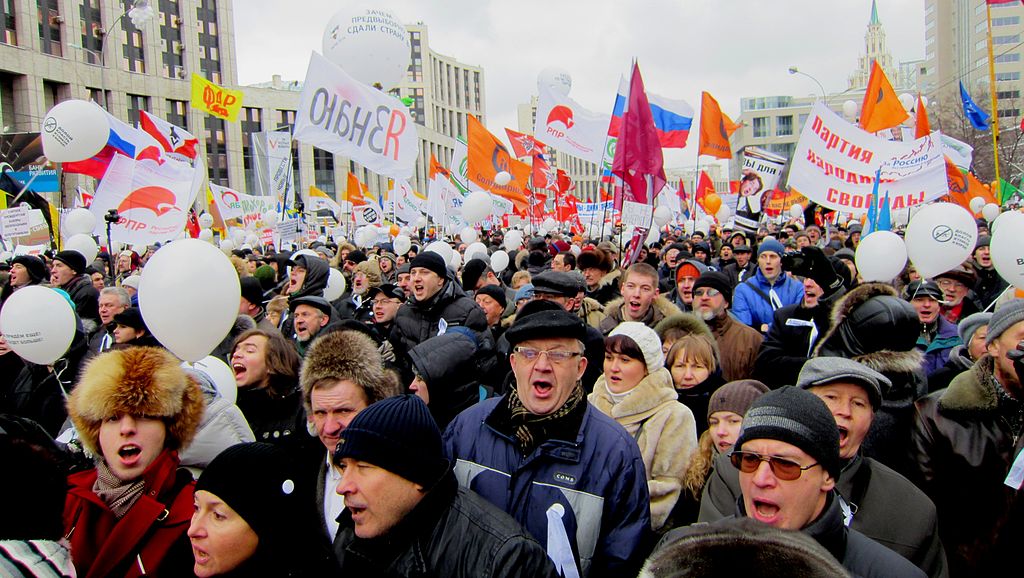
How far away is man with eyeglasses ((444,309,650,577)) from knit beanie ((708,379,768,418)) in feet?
2.28

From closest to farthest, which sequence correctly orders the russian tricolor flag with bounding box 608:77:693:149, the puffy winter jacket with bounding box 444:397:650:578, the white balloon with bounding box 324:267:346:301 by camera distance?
the puffy winter jacket with bounding box 444:397:650:578 → the white balloon with bounding box 324:267:346:301 → the russian tricolor flag with bounding box 608:77:693:149

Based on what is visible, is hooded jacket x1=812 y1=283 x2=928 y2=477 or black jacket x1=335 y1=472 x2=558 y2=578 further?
hooded jacket x1=812 y1=283 x2=928 y2=477

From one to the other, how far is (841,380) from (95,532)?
8.74ft

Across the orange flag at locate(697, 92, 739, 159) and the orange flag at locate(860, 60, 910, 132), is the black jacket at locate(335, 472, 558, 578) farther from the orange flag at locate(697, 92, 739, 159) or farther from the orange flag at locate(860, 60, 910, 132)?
the orange flag at locate(697, 92, 739, 159)

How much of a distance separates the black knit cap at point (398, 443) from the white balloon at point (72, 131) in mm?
6950

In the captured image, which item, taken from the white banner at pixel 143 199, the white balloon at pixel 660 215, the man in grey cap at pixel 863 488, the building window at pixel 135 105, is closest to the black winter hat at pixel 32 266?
the white banner at pixel 143 199

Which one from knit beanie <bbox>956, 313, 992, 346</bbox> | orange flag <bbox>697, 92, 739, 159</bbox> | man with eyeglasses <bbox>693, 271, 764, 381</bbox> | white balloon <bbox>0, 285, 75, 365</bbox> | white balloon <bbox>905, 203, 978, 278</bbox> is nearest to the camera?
knit beanie <bbox>956, 313, 992, 346</bbox>

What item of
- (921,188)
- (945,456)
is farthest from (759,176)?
(945,456)

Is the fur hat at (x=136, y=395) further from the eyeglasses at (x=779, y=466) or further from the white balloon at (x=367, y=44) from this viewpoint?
the white balloon at (x=367, y=44)

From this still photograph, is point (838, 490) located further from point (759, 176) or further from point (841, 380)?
point (759, 176)

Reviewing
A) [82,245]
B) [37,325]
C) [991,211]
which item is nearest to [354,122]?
[37,325]

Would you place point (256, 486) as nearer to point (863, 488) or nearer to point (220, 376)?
point (220, 376)

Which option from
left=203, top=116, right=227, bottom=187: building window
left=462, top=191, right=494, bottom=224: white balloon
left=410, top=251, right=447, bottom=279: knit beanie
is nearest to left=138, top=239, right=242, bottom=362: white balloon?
left=410, top=251, right=447, bottom=279: knit beanie

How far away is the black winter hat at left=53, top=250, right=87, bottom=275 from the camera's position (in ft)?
22.9
